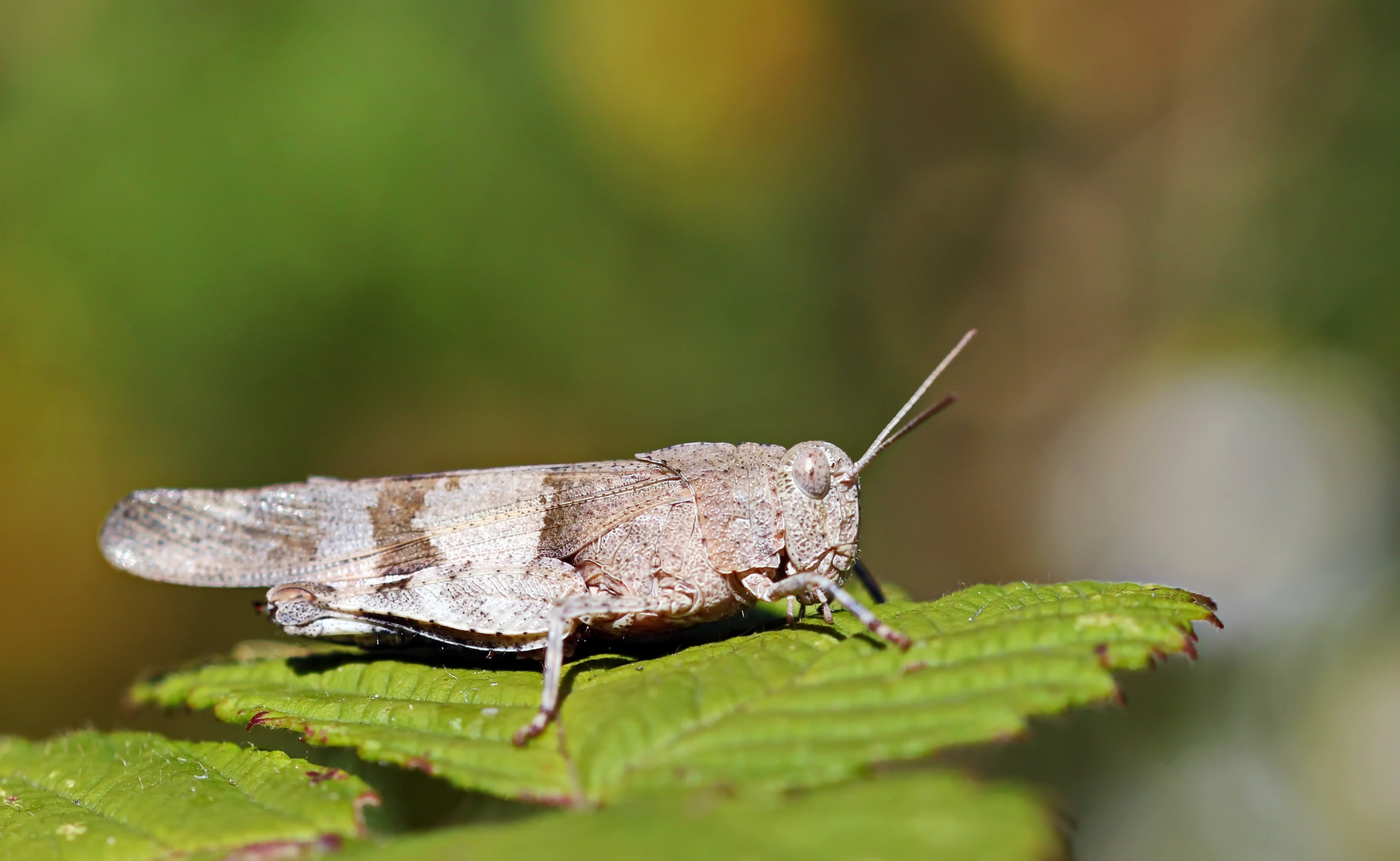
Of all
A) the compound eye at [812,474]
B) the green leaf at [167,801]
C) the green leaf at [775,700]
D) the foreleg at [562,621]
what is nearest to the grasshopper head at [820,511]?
the compound eye at [812,474]

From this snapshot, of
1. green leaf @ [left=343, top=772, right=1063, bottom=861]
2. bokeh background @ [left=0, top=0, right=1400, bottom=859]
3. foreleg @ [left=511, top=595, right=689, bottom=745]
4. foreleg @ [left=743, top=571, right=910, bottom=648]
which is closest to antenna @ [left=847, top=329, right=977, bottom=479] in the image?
foreleg @ [left=743, top=571, right=910, bottom=648]

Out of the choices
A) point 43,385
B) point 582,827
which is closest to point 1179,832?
point 582,827

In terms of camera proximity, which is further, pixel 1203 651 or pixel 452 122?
pixel 452 122

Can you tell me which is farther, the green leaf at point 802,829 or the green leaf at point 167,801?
the green leaf at point 167,801

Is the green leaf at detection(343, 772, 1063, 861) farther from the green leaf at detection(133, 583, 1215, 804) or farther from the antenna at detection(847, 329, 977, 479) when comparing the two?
the antenna at detection(847, 329, 977, 479)

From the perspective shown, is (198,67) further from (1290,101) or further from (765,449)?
(1290,101)

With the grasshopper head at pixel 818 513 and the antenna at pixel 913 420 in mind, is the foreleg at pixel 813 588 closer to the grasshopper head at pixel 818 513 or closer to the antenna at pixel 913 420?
the grasshopper head at pixel 818 513

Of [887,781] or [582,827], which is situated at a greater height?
[887,781]

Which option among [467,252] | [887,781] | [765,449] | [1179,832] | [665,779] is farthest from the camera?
[467,252]
